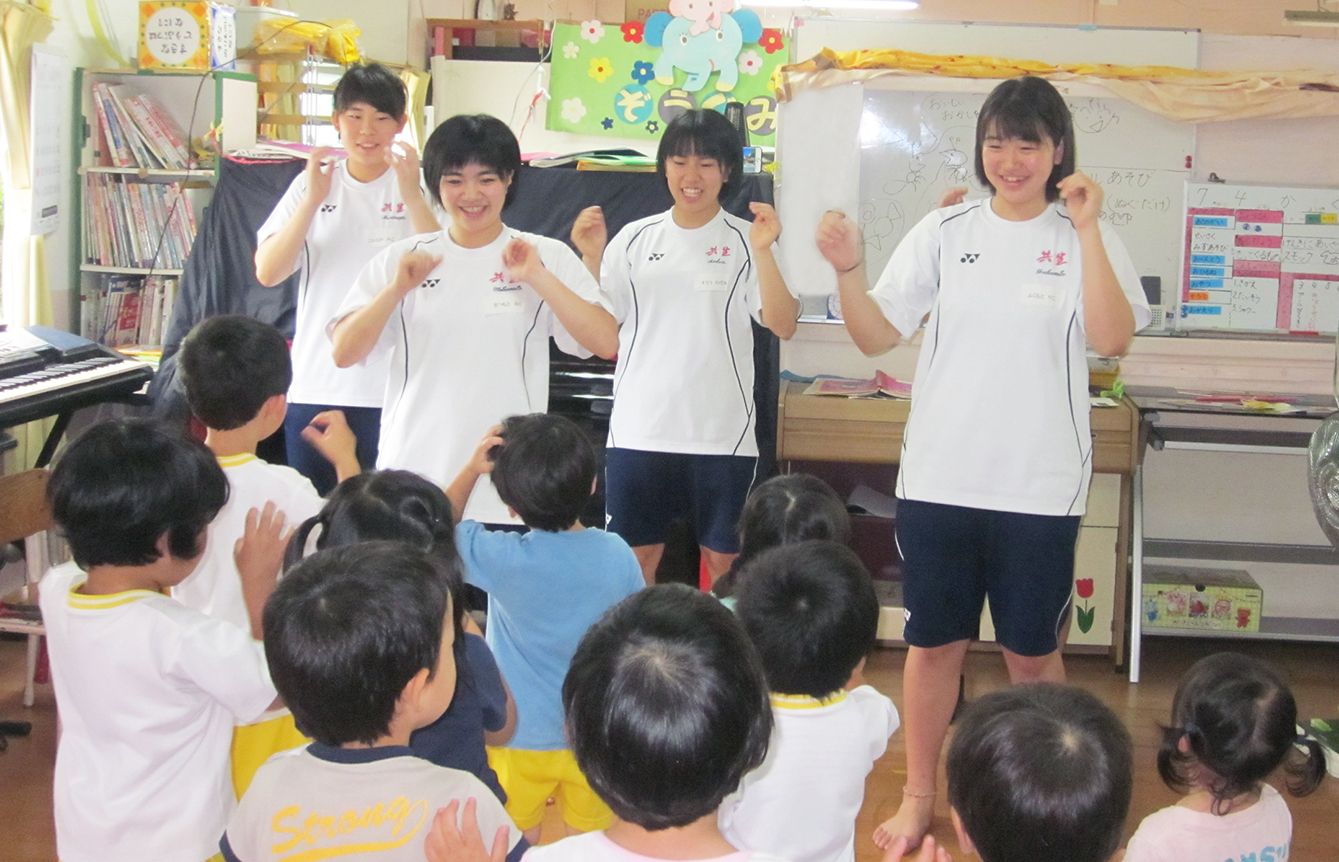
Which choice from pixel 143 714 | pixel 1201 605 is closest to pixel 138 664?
pixel 143 714

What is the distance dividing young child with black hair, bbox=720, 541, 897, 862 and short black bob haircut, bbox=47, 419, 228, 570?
0.68 metres

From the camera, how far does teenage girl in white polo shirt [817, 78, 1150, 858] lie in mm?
2117

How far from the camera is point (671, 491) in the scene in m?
2.63

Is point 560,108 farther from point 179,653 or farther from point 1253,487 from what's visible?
point 179,653

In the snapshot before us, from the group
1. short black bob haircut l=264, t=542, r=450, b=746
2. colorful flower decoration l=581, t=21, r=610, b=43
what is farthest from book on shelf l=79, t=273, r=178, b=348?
short black bob haircut l=264, t=542, r=450, b=746

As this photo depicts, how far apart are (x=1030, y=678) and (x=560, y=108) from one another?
426 centimetres

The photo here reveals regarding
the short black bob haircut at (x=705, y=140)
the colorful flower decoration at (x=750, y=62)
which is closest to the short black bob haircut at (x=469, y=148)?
the short black bob haircut at (x=705, y=140)

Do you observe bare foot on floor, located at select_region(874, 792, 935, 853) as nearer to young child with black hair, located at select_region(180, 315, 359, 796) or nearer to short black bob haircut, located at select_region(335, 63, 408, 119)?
young child with black hair, located at select_region(180, 315, 359, 796)

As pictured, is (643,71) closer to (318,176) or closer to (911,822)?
(318,176)

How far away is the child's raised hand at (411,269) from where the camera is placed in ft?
7.23

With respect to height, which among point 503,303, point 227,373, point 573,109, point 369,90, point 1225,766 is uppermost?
point 573,109

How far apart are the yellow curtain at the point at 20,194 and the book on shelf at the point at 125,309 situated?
25 cm

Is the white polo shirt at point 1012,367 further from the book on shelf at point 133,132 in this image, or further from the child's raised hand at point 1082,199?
the book on shelf at point 133,132

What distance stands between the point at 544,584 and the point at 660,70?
4314mm
